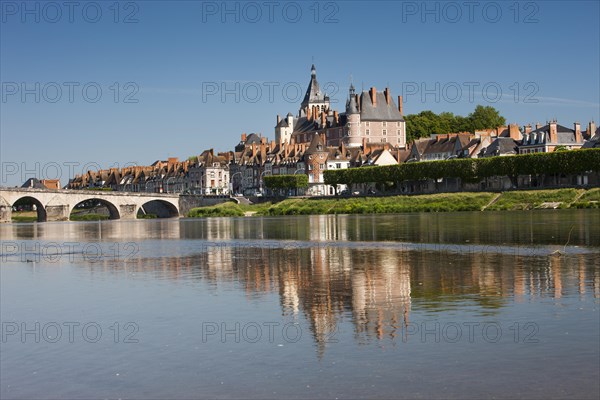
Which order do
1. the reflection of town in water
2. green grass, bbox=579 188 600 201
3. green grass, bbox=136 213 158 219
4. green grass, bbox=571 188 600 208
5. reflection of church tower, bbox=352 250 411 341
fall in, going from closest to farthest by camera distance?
reflection of church tower, bbox=352 250 411 341 < the reflection of town in water < green grass, bbox=571 188 600 208 < green grass, bbox=579 188 600 201 < green grass, bbox=136 213 158 219

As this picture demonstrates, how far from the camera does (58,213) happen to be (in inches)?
4857

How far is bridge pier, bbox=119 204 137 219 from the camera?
134m

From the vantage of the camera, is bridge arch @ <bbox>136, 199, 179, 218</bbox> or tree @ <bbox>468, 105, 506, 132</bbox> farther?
tree @ <bbox>468, 105, 506, 132</bbox>

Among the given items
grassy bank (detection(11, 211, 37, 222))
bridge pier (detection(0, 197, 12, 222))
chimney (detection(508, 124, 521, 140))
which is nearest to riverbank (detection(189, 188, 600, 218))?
bridge pier (detection(0, 197, 12, 222))

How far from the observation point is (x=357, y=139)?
6806 inches

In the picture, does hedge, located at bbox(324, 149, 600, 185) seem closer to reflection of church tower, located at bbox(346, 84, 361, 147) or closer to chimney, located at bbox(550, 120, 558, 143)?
chimney, located at bbox(550, 120, 558, 143)

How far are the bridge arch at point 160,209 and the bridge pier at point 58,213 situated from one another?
20.2 meters

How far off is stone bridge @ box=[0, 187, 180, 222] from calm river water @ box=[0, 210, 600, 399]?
87.1m

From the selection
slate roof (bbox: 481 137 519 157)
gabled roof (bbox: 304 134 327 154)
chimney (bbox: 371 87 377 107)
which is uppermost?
chimney (bbox: 371 87 377 107)

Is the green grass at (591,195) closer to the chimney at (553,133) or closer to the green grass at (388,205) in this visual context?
the green grass at (388,205)

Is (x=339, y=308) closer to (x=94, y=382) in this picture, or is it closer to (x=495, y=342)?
→ (x=495, y=342)

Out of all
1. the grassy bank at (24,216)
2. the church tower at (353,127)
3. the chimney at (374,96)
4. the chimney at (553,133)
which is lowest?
the grassy bank at (24,216)

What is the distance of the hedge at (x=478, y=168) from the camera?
92.8 metres

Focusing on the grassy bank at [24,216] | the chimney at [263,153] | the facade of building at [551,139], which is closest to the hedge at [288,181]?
the chimney at [263,153]
